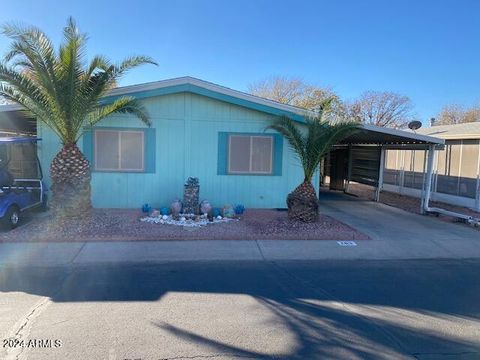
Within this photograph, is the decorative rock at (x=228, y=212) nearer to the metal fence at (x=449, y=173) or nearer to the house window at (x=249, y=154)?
the house window at (x=249, y=154)

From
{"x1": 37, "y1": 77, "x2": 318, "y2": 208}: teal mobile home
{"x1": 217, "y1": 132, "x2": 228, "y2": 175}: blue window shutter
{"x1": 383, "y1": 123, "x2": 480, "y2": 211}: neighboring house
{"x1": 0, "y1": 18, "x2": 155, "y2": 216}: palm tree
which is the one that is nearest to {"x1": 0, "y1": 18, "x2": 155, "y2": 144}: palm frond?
{"x1": 0, "y1": 18, "x2": 155, "y2": 216}: palm tree

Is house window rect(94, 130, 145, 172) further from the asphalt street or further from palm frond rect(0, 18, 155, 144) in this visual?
the asphalt street

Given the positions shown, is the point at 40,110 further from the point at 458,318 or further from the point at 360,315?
the point at 458,318

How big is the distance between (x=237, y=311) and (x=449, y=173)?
508 inches

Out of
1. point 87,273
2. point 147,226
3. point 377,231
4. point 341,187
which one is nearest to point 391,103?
point 341,187

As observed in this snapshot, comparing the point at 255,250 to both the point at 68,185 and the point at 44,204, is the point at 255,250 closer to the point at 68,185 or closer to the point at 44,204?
the point at 68,185

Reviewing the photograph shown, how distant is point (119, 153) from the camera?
10.2 metres

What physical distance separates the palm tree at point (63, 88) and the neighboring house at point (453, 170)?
11293 mm

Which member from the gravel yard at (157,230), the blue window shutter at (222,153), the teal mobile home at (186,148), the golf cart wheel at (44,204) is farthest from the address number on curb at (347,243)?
the golf cart wheel at (44,204)

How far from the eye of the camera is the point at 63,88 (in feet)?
25.3

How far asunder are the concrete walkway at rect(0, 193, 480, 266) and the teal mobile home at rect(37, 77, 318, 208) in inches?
133

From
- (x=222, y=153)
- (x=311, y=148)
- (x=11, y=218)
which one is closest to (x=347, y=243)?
(x=311, y=148)

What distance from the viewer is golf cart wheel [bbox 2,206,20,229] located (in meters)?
7.56

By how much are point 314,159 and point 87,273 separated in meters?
5.59
